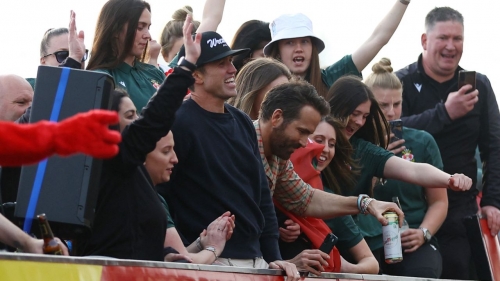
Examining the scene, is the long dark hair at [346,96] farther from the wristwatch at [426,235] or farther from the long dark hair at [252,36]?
the wristwatch at [426,235]

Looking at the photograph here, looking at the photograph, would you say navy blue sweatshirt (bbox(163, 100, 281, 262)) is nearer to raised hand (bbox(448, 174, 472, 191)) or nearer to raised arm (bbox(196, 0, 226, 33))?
raised arm (bbox(196, 0, 226, 33))

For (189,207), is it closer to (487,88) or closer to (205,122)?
(205,122)

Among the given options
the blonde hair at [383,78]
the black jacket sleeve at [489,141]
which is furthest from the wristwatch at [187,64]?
the black jacket sleeve at [489,141]

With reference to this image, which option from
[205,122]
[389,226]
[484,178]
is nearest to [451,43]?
[484,178]

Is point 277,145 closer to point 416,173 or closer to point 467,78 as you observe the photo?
point 416,173

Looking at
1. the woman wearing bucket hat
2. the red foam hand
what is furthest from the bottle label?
the red foam hand

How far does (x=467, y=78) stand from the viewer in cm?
812

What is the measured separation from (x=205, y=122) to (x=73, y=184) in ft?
4.63

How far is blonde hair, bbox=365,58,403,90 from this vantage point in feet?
25.9

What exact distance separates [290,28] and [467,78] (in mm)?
1776

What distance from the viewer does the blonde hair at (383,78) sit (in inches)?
311

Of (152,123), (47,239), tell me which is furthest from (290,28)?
(47,239)

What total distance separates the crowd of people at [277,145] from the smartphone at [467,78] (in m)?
0.06

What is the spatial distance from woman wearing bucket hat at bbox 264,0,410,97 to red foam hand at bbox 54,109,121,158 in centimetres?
479
